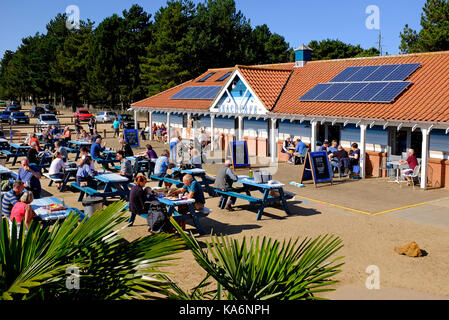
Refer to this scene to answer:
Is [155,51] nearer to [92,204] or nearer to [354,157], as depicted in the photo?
[354,157]

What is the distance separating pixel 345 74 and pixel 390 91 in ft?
15.4

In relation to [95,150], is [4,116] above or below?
above

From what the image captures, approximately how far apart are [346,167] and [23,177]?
1260 centimetres

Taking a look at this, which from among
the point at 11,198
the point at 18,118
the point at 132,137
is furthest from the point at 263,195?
the point at 18,118

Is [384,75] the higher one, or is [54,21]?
[54,21]

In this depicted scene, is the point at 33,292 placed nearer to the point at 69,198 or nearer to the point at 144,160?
the point at 69,198

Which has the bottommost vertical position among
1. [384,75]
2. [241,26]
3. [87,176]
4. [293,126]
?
[87,176]

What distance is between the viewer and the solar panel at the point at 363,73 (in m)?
22.9

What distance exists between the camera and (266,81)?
26.9 m

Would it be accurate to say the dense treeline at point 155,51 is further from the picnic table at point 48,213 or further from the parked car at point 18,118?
the picnic table at point 48,213

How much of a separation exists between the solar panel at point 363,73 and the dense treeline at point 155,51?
33903mm

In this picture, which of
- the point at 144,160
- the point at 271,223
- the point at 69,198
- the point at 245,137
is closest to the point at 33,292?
the point at 271,223

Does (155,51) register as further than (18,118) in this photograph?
Yes

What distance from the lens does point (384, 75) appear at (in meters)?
21.9
